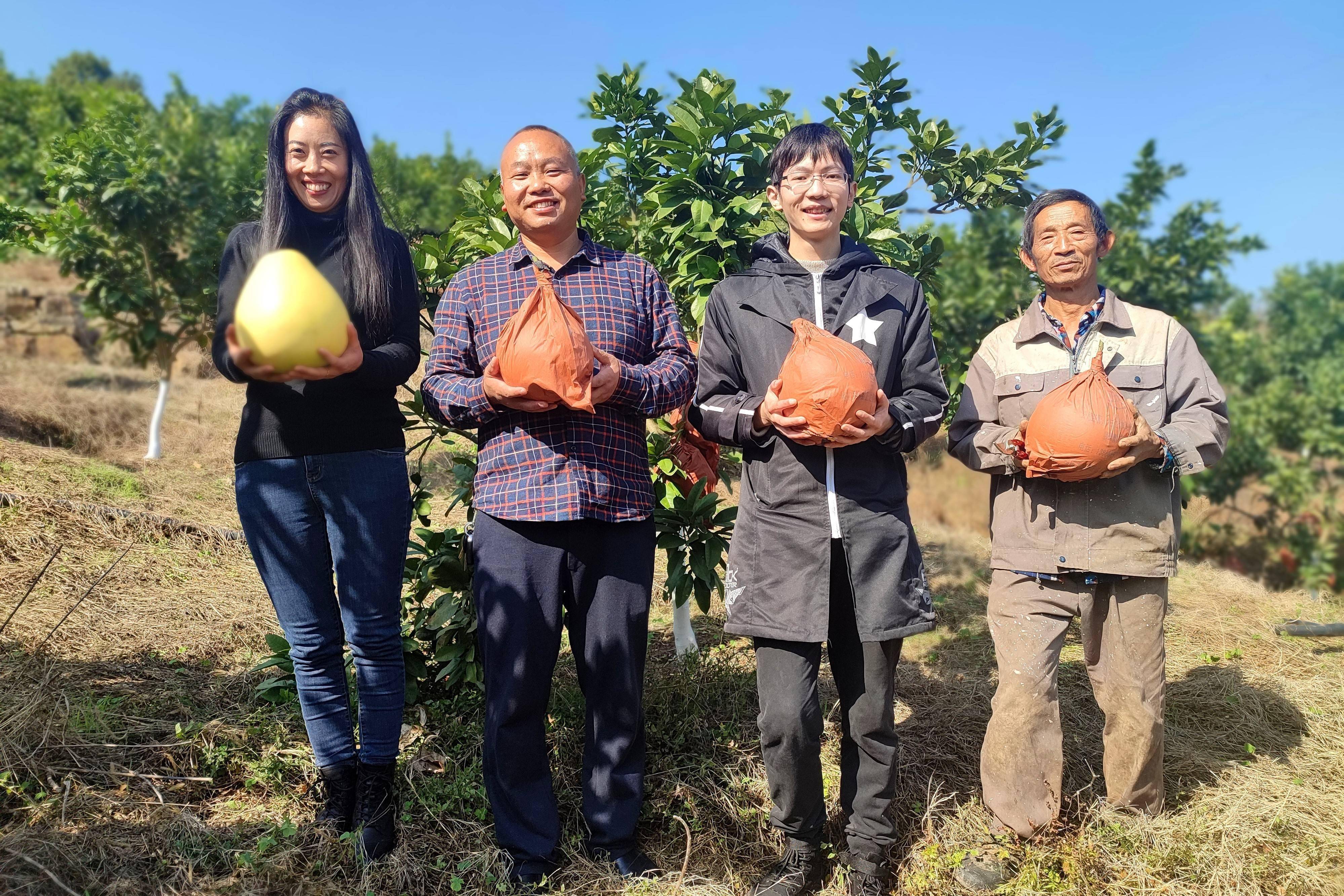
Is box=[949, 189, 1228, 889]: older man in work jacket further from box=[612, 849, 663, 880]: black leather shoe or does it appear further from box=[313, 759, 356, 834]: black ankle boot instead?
box=[313, 759, 356, 834]: black ankle boot

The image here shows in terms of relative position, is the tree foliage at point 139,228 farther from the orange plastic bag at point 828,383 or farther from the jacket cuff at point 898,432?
the jacket cuff at point 898,432

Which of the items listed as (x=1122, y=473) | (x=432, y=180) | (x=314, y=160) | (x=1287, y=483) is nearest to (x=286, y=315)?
(x=314, y=160)

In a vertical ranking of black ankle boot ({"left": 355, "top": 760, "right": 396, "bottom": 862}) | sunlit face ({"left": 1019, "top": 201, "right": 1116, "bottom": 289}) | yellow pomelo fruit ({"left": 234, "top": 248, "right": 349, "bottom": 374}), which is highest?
sunlit face ({"left": 1019, "top": 201, "right": 1116, "bottom": 289})

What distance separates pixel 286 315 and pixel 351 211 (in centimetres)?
55

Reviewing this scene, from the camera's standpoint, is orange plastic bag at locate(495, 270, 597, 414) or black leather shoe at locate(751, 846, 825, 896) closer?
orange plastic bag at locate(495, 270, 597, 414)

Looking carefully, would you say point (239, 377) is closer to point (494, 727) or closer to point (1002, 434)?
point (494, 727)

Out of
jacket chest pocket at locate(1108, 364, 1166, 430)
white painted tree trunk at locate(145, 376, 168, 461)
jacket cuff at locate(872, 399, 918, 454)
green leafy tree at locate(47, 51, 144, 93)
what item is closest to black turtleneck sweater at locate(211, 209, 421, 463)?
jacket cuff at locate(872, 399, 918, 454)

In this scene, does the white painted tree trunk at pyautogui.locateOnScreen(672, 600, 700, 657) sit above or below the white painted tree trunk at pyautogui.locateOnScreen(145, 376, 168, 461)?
below

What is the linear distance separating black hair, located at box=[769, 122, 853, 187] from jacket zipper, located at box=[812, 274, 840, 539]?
13.2 inches

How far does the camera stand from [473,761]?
3248mm

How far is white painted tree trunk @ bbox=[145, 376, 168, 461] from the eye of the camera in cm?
818

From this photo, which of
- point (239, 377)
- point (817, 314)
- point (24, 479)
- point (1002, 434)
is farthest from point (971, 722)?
point (24, 479)

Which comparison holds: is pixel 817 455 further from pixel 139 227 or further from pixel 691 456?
pixel 139 227

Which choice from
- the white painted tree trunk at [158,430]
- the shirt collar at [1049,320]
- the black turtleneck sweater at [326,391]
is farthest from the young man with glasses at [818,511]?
the white painted tree trunk at [158,430]
